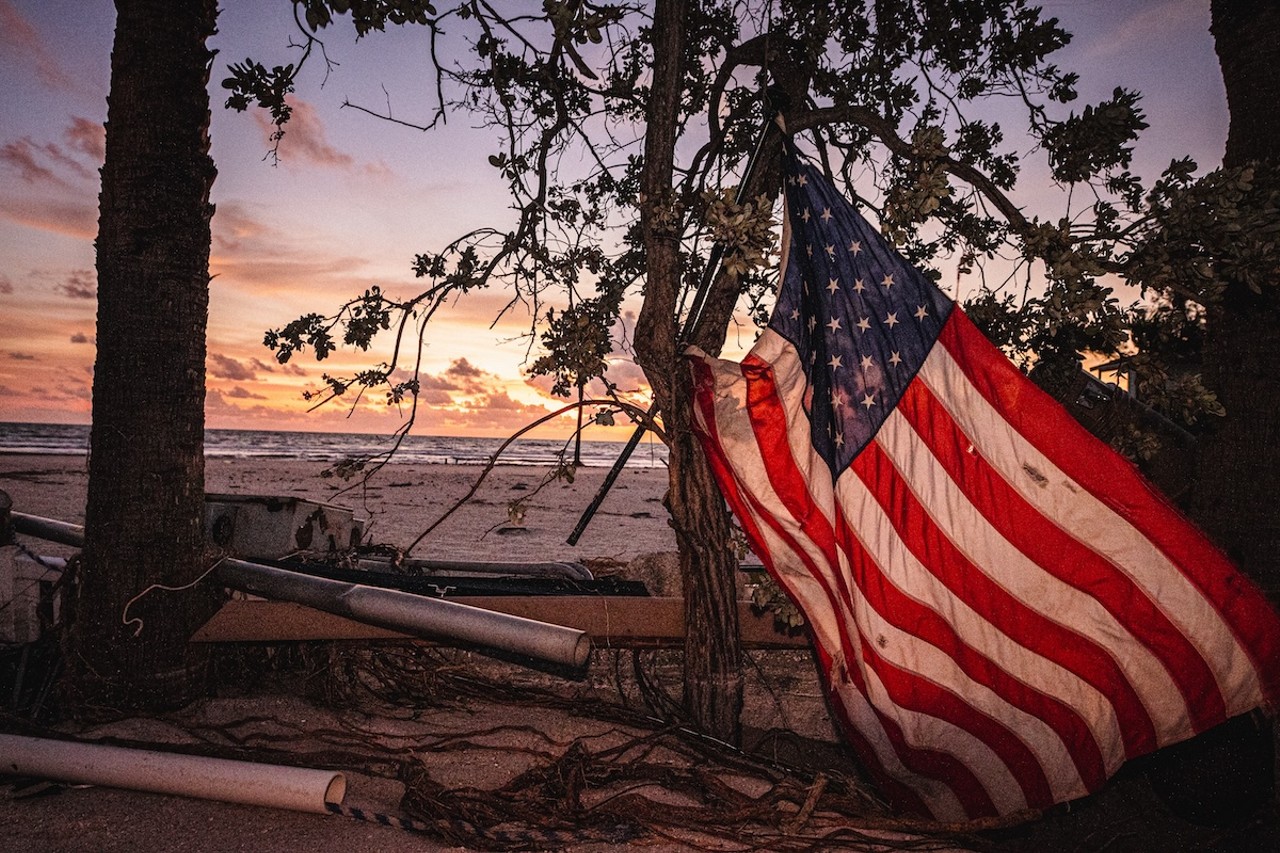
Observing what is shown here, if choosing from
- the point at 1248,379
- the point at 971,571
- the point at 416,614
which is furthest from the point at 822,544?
the point at 1248,379

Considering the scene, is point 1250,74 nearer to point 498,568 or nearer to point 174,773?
point 498,568

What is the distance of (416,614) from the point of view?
3.63m

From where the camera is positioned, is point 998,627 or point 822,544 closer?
point 998,627

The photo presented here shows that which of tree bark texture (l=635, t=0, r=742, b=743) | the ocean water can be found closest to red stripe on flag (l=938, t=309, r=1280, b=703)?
tree bark texture (l=635, t=0, r=742, b=743)

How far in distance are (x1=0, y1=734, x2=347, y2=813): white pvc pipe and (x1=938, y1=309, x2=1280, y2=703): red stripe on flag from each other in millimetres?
3420

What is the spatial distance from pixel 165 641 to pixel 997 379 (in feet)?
14.9

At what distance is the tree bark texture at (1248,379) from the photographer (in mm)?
5098

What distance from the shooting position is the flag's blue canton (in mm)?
3590

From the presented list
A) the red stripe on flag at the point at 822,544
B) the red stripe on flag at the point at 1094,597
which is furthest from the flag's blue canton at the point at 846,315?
the red stripe on flag at the point at 1094,597

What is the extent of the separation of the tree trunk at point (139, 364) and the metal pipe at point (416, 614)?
452 mm

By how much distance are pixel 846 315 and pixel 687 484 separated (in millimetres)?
1284

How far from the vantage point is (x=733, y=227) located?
351 centimetres

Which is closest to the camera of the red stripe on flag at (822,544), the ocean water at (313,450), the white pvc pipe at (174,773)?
the white pvc pipe at (174,773)

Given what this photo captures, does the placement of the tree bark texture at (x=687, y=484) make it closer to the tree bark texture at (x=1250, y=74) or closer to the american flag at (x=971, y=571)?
the american flag at (x=971, y=571)
